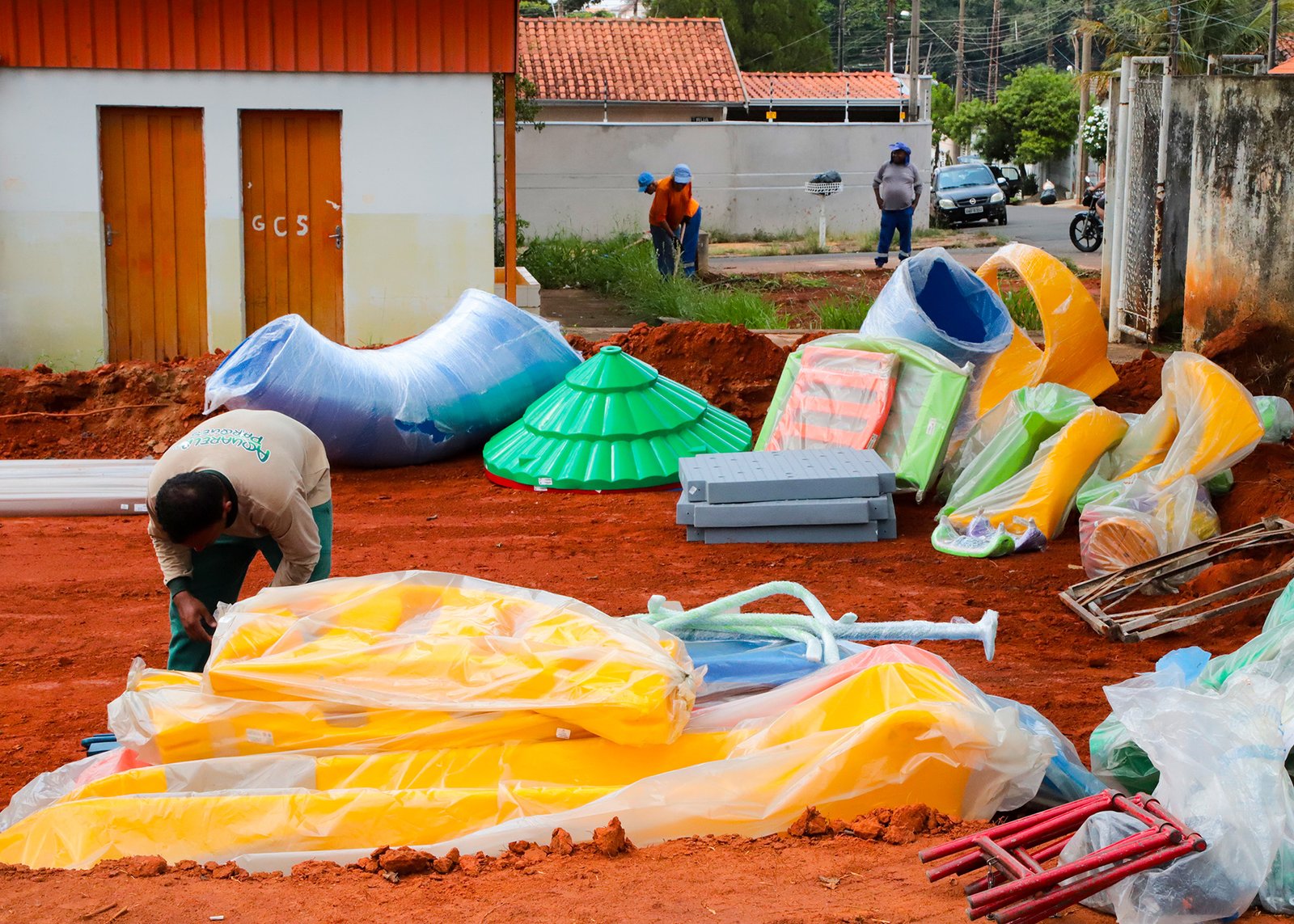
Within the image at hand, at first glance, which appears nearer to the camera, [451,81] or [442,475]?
[442,475]

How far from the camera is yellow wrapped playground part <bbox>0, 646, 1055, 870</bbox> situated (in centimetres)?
344

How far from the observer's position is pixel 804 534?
776cm

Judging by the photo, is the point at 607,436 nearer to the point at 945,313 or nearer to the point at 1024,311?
the point at 945,313

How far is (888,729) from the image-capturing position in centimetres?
351

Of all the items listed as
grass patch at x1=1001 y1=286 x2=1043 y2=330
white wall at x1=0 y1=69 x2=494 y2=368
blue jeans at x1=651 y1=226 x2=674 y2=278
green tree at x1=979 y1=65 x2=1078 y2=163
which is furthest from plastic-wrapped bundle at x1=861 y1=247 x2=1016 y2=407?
green tree at x1=979 y1=65 x2=1078 y2=163

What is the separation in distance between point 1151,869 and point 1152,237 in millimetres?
10983

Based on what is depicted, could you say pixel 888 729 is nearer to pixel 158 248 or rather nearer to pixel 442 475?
pixel 442 475

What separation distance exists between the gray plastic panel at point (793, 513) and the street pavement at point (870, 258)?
44.0 feet

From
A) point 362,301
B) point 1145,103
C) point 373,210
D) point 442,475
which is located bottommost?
point 442,475

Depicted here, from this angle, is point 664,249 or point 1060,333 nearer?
point 1060,333

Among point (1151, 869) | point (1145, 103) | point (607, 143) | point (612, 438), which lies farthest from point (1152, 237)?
point (607, 143)

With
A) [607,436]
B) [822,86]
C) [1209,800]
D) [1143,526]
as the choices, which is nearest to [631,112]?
[822,86]

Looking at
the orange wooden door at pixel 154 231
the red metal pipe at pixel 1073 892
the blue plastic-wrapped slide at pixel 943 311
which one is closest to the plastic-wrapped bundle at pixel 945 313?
the blue plastic-wrapped slide at pixel 943 311

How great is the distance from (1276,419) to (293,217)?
8141mm
